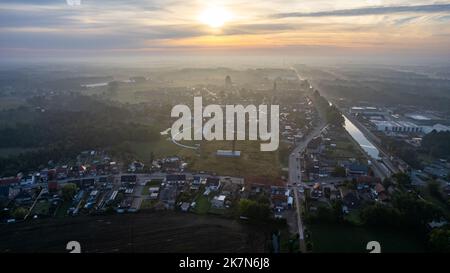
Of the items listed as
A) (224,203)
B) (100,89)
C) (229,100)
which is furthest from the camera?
(100,89)

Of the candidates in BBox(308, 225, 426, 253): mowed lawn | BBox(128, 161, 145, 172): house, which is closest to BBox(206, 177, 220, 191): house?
BBox(128, 161, 145, 172): house

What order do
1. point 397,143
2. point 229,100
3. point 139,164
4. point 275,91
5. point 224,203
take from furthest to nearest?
point 275,91, point 229,100, point 397,143, point 139,164, point 224,203

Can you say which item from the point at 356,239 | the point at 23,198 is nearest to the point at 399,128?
the point at 356,239

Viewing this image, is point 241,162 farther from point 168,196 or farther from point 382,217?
point 382,217

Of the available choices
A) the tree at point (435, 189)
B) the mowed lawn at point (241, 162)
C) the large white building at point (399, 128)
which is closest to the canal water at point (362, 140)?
the large white building at point (399, 128)

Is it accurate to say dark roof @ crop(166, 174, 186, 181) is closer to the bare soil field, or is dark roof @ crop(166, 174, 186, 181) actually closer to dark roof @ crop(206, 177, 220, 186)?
dark roof @ crop(206, 177, 220, 186)
